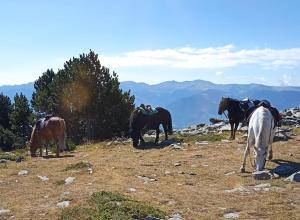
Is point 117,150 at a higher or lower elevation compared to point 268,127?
lower

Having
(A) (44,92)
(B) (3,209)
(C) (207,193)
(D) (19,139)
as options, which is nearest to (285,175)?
(C) (207,193)

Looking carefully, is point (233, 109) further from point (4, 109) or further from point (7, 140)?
point (4, 109)

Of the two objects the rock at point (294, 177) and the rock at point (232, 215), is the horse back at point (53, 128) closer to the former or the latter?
the rock at point (294, 177)

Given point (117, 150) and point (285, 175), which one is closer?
point (285, 175)

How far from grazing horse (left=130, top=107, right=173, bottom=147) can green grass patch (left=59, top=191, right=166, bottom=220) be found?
13956mm

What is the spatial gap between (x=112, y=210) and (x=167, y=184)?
4.04 metres

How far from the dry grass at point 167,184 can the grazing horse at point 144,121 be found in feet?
10.8

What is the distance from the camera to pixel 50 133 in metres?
23.5

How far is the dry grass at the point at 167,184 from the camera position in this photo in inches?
448

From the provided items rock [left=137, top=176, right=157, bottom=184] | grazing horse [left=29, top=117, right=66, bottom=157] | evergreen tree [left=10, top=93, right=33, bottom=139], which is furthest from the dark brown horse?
evergreen tree [left=10, top=93, right=33, bottom=139]

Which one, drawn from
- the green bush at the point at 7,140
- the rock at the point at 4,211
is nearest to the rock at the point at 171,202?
the rock at the point at 4,211

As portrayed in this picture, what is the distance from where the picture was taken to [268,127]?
633 inches

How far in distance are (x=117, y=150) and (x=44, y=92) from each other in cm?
3051

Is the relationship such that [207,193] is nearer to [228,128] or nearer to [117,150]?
[117,150]
